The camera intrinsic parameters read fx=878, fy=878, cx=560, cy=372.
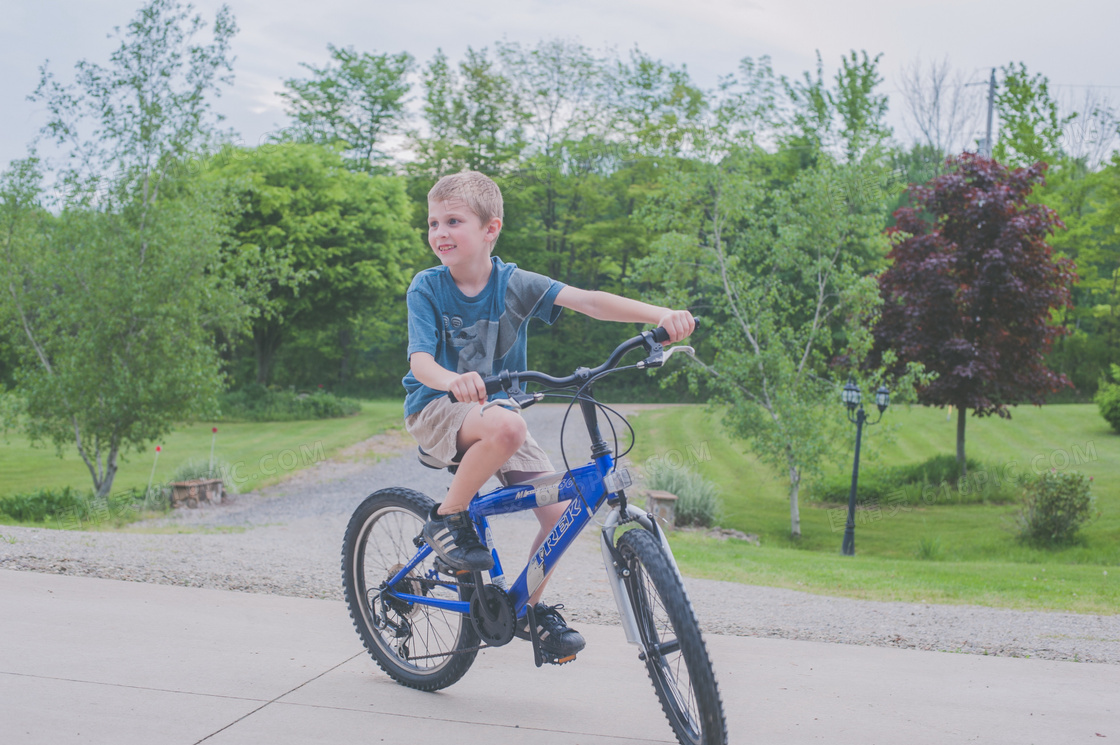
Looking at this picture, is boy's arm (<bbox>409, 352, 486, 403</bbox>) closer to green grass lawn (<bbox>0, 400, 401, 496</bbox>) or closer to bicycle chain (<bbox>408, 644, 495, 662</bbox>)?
bicycle chain (<bbox>408, 644, 495, 662</bbox>)

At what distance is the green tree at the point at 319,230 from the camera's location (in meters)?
26.0

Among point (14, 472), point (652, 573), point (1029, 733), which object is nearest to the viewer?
point (652, 573)

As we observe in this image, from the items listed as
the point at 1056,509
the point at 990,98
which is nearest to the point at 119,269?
the point at 1056,509

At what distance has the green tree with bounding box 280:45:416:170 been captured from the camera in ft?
115

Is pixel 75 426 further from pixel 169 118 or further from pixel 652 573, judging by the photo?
pixel 652 573

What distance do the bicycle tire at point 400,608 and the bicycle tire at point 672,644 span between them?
80 cm

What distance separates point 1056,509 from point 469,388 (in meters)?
13.3

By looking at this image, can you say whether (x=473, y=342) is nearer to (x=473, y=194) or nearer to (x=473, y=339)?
(x=473, y=339)

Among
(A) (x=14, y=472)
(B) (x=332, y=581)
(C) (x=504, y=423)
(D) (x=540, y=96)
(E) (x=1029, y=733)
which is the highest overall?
(D) (x=540, y=96)

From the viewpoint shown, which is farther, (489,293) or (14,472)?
(14,472)

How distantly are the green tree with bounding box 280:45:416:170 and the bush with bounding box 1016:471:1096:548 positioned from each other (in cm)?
2825

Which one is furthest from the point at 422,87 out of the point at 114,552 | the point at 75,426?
the point at 114,552

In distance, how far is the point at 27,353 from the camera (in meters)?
13.4

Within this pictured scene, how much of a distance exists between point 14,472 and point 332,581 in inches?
575
